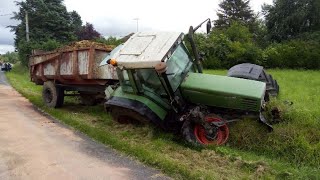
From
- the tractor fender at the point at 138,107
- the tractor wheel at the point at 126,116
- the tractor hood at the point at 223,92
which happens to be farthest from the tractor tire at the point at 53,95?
the tractor hood at the point at 223,92

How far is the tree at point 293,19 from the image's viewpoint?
112 feet

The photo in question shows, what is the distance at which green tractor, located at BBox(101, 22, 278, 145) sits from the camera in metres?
6.84

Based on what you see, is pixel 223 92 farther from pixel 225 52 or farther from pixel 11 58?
pixel 11 58

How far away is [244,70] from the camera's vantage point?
28.8 feet

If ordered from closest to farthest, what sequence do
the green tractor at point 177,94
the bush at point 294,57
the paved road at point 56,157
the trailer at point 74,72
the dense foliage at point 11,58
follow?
the paved road at point 56,157, the green tractor at point 177,94, the trailer at point 74,72, the bush at point 294,57, the dense foliage at point 11,58

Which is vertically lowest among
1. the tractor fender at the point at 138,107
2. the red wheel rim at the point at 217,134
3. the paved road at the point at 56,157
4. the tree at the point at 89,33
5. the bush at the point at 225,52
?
the paved road at the point at 56,157

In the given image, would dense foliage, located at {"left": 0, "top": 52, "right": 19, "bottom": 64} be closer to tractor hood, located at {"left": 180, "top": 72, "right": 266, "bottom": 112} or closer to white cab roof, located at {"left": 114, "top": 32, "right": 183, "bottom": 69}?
white cab roof, located at {"left": 114, "top": 32, "right": 183, "bottom": 69}

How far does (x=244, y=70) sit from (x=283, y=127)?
2103 mm

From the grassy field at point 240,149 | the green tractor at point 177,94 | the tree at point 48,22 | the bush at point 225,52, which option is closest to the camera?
the grassy field at point 240,149

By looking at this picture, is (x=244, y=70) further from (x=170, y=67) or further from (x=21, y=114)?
(x=21, y=114)

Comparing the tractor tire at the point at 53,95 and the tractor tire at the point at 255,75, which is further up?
the tractor tire at the point at 255,75

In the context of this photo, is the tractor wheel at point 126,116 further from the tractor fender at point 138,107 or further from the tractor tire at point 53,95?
the tractor tire at point 53,95

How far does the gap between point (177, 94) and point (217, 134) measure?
1.05 m

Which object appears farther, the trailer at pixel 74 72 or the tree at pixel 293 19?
the tree at pixel 293 19
